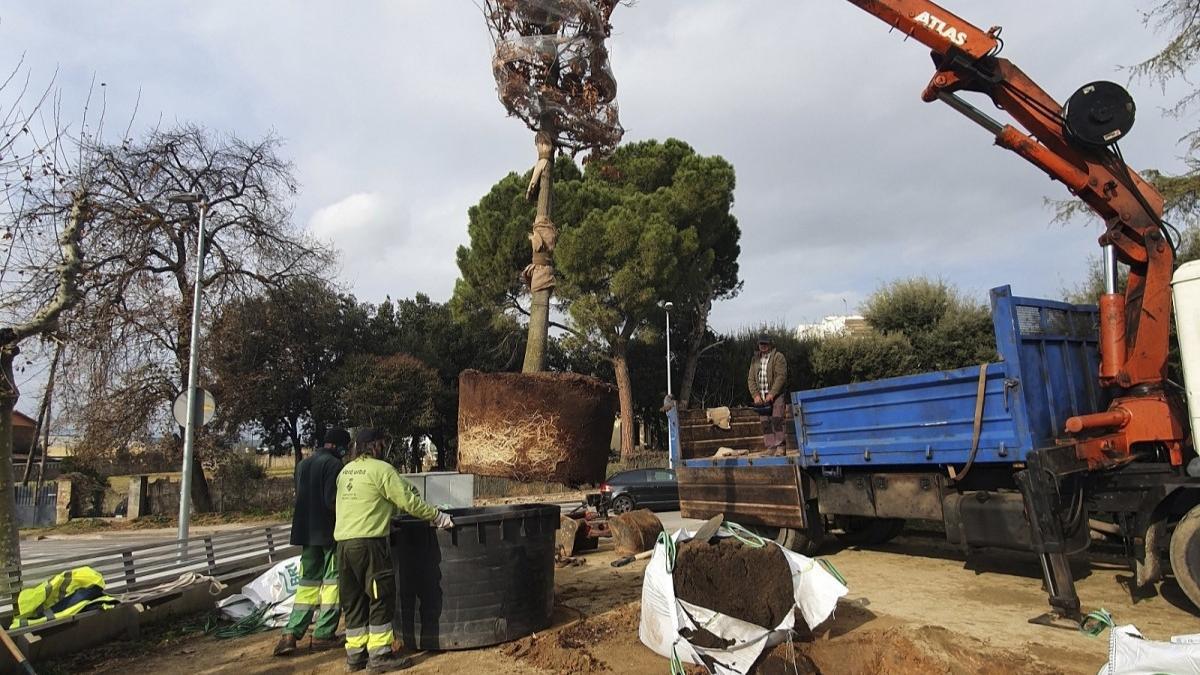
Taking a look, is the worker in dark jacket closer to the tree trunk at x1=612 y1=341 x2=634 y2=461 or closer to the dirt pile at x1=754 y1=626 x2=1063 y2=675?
the dirt pile at x1=754 y1=626 x2=1063 y2=675

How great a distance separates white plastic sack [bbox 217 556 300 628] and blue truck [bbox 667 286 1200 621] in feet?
17.1

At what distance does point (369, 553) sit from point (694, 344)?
2564 cm

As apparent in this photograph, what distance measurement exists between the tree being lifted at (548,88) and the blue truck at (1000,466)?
4.04 metres

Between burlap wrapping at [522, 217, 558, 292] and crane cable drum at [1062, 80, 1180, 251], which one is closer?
burlap wrapping at [522, 217, 558, 292]

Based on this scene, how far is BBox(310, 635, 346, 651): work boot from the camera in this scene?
227 inches

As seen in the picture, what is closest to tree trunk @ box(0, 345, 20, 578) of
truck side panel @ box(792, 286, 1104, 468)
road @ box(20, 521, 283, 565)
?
truck side panel @ box(792, 286, 1104, 468)

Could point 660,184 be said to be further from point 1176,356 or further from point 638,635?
point 638,635

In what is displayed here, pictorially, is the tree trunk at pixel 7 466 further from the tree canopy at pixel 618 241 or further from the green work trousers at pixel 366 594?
the tree canopy at pixel 618 241

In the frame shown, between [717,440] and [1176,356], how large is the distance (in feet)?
17.5

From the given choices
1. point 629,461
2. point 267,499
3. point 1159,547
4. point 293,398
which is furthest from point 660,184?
point 1159,547

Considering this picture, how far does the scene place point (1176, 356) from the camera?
315 inches

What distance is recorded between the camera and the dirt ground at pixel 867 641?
4.79 m

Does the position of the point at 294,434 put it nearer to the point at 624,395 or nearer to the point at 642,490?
the point at 624,395

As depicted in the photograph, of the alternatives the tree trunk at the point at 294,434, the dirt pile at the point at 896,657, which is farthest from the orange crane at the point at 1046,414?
the tree trunk at the point at 294,434
